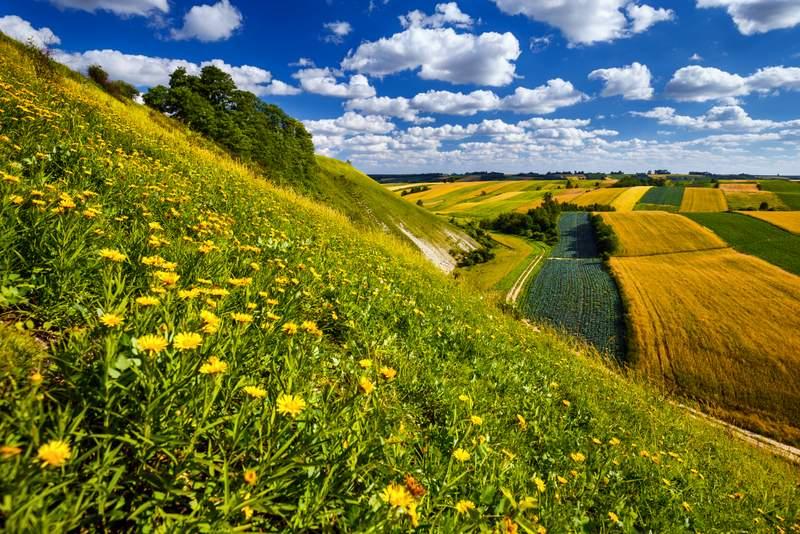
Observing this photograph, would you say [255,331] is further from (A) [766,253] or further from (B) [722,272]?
(A) [766,253]

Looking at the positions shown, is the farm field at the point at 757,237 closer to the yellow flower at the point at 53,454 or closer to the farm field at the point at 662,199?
the farm field at the point at 662,199

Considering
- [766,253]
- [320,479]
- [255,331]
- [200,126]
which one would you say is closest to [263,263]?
[255,331]

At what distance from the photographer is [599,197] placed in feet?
438

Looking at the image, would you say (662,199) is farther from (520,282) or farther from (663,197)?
(520,282)

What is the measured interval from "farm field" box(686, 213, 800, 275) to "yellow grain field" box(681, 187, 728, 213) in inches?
622

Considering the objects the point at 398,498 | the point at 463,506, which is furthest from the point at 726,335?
the point at 398,498

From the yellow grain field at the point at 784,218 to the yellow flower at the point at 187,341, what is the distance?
331 ft

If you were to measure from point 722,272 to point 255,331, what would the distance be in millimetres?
69918

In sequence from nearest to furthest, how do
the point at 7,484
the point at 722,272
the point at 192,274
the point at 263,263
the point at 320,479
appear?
the point at 7,484
the point at 320,479
the point at 192,274
the point at 263,263
the point at 722,272

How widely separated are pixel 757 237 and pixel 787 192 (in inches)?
2855

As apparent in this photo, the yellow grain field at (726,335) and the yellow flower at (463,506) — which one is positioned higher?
the yellow flower at (463,506)

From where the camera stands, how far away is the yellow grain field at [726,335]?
2964 centimetres

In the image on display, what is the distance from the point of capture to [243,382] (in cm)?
215

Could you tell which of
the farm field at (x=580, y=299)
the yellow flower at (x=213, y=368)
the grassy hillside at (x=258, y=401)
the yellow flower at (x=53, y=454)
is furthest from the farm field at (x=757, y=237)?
the yellow flower at (x=53, y=454)
